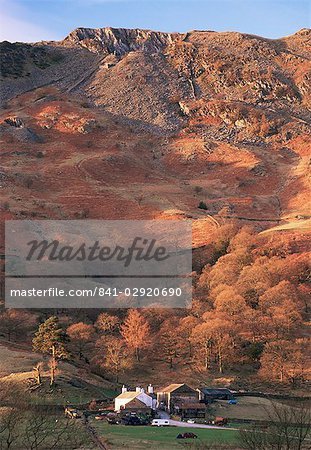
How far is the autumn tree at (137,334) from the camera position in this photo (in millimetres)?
62188

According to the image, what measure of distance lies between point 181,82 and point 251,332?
384ft

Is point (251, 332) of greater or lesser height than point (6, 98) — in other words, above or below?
below

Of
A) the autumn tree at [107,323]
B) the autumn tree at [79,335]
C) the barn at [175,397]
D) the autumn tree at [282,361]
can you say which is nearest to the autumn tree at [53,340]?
the autumn tree at [79,335]

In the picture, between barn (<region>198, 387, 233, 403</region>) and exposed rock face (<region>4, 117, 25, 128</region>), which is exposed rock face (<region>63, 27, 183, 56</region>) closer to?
exposed rock face (<region>4, 117, 25, 128</region>)

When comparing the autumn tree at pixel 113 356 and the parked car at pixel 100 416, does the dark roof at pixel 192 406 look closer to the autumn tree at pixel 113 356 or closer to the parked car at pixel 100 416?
the parked car at pixel 100 416

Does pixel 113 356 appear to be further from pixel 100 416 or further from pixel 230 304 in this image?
pixel 230 304

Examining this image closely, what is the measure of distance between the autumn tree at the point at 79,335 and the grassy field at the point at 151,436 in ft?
68.5

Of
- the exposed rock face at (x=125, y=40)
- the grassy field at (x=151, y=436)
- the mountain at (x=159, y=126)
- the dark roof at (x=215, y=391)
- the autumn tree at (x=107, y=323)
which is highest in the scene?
the exposed rock face at (x=125, y=40)

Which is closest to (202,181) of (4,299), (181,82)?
(181,82)

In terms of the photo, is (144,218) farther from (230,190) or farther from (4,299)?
(4,299)

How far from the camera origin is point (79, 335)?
2483 inches

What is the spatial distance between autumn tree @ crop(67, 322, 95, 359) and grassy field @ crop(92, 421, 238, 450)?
68.5ft

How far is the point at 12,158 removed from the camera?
13250 centimetres

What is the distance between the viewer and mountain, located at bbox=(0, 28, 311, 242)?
114188 mm
